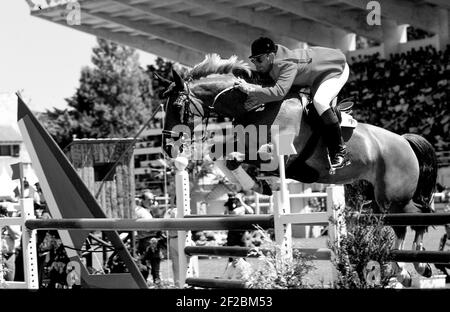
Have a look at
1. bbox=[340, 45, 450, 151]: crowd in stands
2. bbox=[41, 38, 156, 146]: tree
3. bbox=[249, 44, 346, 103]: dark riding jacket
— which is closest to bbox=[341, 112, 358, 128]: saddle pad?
bbox=[249, 44, 346, 103]: dark riding jacket

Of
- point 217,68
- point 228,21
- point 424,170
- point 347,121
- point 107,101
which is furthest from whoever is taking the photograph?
point 107,101

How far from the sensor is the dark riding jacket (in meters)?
5.38

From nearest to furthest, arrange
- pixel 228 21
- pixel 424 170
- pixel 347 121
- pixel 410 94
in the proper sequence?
pixel 347 121
pixel 424 170
pixel 410 94
pixel 228 21

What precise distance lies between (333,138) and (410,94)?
1274 centimetres

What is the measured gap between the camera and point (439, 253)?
4.18m

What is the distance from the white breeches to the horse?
89mm

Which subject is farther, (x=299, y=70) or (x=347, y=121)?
(x=347, y=121)

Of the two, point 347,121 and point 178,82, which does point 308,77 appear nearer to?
point 347,121

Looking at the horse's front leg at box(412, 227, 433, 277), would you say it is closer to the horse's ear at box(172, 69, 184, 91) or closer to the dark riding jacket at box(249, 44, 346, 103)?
the dark riding jacket at box(249, 44, 346, 103)

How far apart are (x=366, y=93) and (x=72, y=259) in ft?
44.9

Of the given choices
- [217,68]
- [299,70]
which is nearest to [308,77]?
[299,70]

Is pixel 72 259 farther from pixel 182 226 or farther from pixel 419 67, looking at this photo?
pixel 419 67

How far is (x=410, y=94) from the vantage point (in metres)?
17.8
